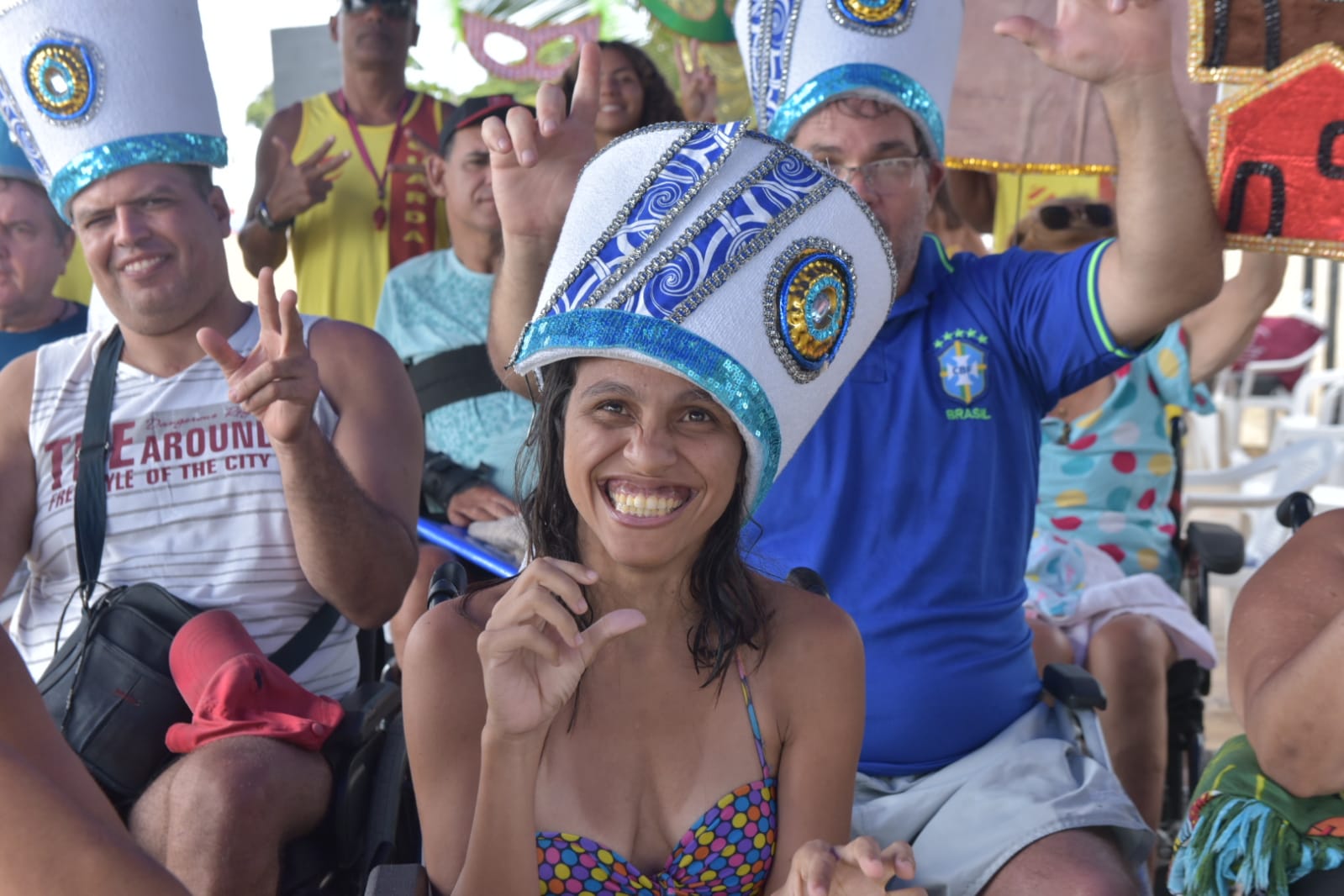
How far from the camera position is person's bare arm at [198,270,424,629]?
239 centimetres

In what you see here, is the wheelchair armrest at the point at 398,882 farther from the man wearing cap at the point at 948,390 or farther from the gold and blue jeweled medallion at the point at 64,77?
the gold and blue jeweled medallion at the point at 64,77

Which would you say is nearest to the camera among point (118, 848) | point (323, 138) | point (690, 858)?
point (118, 848)

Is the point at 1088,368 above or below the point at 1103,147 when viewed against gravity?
below

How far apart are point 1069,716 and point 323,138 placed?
3204mm

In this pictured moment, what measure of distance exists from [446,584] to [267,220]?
267 cm

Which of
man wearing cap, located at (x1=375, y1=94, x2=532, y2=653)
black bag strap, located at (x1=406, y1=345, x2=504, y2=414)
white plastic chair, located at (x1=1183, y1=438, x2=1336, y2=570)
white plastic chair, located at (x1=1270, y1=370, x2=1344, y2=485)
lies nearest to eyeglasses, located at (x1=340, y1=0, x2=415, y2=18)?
man wearing cap, located at (x1=375, y1=94, x2=532, y2=653)

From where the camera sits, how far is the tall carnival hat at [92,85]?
2.78 metres

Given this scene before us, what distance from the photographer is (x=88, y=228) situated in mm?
2807

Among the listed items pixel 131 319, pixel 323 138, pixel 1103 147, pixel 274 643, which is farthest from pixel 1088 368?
pixel 323 138

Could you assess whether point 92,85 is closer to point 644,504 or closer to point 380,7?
point 644,504

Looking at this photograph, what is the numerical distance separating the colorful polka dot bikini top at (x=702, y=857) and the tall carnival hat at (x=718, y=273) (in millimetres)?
450

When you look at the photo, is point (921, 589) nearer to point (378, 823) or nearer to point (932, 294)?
point (932, 294)

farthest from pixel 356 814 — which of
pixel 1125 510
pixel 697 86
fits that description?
pixel 697 86

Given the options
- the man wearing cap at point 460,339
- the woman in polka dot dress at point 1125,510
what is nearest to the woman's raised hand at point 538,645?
the man wearing cap at point 460,339
